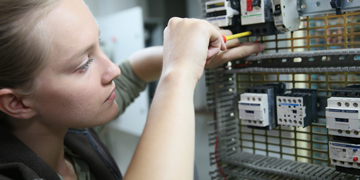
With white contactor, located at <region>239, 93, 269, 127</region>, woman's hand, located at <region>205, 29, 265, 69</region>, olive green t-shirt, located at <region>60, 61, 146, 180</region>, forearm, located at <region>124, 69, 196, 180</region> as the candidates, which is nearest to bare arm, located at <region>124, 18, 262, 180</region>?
forearm, located at <region>124, 69, 196, 180</region>

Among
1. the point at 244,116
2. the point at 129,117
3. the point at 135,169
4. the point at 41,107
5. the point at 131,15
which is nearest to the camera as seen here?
the point at 135,169

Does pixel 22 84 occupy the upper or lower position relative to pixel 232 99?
upper

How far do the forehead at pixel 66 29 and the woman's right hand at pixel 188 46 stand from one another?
0.18 m

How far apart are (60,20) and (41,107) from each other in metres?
0.20

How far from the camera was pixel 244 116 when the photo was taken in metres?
0.81

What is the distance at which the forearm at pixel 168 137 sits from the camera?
48cm

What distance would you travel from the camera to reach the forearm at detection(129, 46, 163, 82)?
955 mm

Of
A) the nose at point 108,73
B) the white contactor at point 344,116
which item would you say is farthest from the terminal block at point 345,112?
the nose at point 108,73

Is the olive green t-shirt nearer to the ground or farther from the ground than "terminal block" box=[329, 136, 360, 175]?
farther from the ground

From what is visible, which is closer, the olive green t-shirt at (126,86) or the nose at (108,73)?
the nose at (108,73)

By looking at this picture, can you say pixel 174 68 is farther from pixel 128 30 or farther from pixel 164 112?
pixel 128 30

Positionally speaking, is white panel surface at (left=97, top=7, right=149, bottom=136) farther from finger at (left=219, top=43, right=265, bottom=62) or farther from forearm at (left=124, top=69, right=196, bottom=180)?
forearm at (left=124, top=69, right=196, bottom=180)

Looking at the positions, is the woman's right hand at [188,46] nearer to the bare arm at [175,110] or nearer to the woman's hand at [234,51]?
the bare arm at [175,110]

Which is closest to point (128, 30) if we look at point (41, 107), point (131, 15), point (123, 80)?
point (131, 15)
